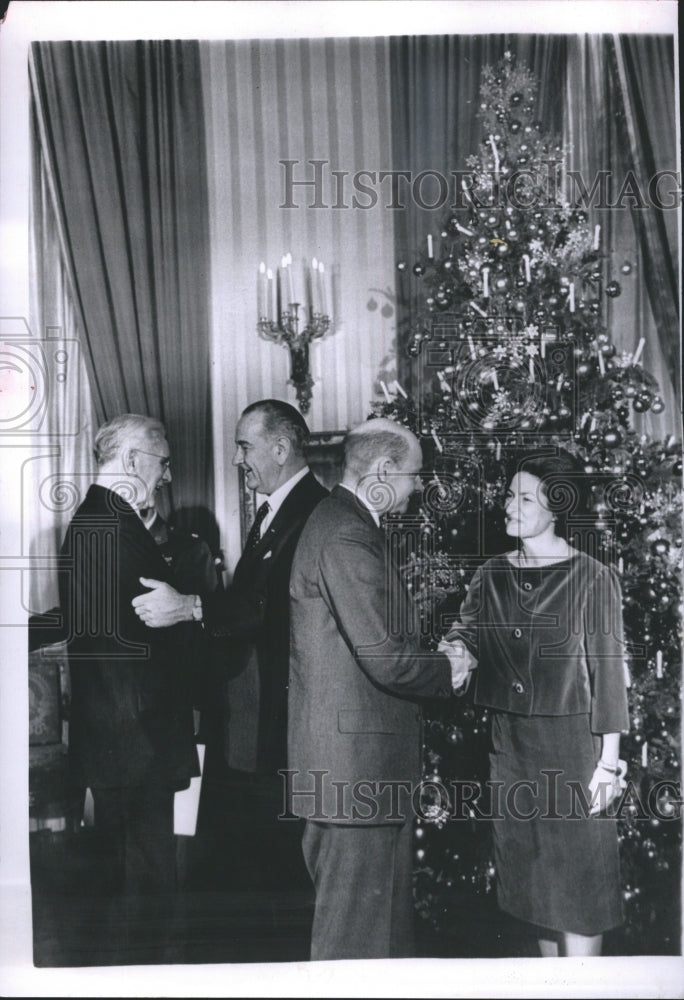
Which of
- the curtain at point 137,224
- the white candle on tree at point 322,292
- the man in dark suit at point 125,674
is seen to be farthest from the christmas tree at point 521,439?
the man in dark suit at point 125,674

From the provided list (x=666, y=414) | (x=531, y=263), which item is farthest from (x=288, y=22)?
(x=666, y=414)

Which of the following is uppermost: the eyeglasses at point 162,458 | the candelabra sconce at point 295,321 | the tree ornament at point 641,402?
the candelabra sconce at point 295,321

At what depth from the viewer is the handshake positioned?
9.78 ft

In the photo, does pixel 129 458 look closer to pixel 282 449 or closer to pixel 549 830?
pixel 282 449

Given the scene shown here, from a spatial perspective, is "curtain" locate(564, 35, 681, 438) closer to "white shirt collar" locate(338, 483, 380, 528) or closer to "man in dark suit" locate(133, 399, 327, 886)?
"white shirt collar" locate(338, 483, 380, 528)

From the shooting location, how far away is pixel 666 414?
3.07 m

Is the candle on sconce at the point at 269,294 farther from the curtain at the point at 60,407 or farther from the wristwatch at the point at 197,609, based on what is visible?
the wristwatch at the point at 197,609

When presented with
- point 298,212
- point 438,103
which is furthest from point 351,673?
point 438,103

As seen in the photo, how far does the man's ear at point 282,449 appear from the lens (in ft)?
9.89

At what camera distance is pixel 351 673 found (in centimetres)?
294

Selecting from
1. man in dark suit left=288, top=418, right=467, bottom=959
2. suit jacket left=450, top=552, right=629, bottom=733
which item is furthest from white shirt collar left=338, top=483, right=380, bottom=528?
suit jacket left=450, top=552, right=629, bottom=733

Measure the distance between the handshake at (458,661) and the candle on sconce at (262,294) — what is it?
1220 mm

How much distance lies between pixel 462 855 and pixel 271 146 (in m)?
2.41

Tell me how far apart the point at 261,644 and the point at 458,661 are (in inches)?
25.1
